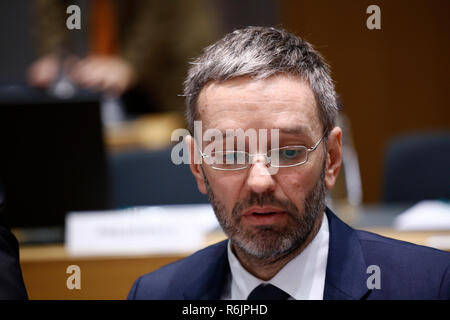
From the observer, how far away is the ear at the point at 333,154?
3.06 ft

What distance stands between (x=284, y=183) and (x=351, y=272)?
180 millimetres

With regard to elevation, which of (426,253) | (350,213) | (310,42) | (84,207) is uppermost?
(310,42)

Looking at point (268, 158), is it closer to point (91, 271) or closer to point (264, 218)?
point (264, 218)

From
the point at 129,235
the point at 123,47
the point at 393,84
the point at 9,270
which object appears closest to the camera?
the point at 9,270

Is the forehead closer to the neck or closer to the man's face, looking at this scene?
the man's face

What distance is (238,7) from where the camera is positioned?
4742 mm

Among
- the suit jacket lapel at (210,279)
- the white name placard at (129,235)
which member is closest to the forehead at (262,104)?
the suit jacket lapel at (210,279)

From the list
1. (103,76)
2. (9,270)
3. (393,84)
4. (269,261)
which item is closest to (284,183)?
(269,261)

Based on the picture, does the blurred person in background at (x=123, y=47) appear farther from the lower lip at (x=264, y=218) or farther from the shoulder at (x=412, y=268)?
the shoulder at (x=412, y=268)

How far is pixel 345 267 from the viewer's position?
37.1 inches

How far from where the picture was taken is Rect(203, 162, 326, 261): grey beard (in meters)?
0.89
